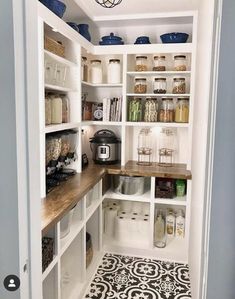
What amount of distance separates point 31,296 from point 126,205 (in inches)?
96.2

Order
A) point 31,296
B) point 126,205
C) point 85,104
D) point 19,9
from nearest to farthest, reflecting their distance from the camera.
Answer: point 19,9
point 31,296
point 85,104
point 126,205

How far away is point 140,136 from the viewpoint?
3117 mm

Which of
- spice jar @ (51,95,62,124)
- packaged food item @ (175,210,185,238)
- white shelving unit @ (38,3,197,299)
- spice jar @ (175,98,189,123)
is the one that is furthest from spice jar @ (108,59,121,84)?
packaged food item @ (175,210,185,238)

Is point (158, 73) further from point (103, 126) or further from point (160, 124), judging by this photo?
point (103, 126)

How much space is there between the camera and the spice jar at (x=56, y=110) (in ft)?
7.24

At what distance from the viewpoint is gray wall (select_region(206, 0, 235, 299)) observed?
70 cm

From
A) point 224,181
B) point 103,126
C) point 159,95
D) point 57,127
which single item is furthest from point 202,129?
point 103,126

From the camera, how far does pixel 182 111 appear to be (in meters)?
2.80

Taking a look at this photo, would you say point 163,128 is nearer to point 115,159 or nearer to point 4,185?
point 115,159

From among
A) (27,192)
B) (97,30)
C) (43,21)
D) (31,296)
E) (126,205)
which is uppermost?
(97,30)

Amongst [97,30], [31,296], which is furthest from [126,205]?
[31,296]

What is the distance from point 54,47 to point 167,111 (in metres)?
1.29

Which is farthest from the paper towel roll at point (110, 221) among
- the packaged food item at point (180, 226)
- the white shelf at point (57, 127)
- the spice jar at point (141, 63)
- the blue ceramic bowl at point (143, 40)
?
the blue ceramic bowl at point (143, 40)

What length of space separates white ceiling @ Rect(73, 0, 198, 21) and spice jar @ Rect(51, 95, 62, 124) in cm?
88
